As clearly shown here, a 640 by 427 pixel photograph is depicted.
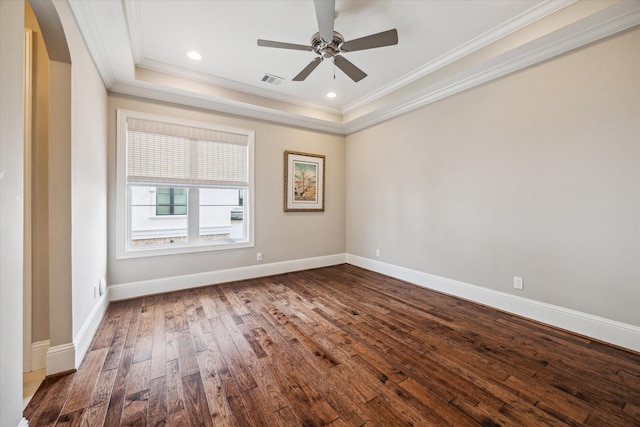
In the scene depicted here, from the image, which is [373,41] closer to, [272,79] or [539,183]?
[272,79]

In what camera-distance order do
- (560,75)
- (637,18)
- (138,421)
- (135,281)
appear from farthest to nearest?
(135,281)
(560,75)
(637,18)
(138,421)

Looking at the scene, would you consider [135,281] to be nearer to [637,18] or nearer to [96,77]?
[96,77]

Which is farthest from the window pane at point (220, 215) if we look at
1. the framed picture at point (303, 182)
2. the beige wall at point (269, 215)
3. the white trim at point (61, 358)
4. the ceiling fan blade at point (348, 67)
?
the ceiling fan blade at point (348, 67)

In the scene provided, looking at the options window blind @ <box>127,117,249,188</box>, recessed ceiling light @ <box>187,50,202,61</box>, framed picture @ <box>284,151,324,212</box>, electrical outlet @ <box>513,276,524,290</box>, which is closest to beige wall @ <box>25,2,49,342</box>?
recessed ceiling light @ <box>187,50,202,61</box>

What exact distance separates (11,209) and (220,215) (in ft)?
9.26

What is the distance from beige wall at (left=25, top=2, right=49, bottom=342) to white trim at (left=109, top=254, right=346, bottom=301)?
1341 millimetres

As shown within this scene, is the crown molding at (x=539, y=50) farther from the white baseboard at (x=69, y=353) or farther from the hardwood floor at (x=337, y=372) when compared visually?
the white baseboard at (x=69, y=353)

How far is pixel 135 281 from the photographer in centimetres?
327

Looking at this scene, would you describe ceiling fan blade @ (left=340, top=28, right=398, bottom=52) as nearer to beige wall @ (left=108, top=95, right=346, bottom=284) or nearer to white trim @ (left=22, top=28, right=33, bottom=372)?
beige wall @ (left=108, top=95, right=346, bottom=284)

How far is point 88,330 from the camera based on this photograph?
2176mm

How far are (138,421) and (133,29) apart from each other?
10.7ft

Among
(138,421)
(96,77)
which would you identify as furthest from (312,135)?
(138,421)

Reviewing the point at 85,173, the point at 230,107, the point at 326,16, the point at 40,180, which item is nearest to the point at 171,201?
the point at 85,173

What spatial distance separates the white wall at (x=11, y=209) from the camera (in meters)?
1.12
